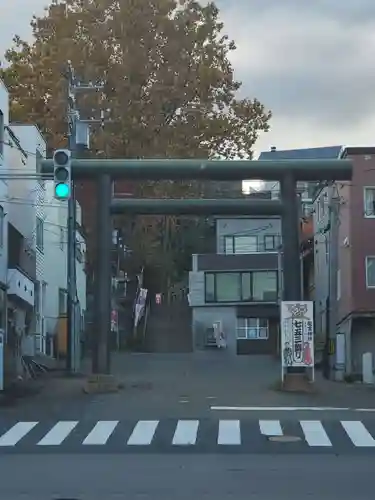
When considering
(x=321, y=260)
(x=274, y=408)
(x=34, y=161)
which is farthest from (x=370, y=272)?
(x=274, y=408)

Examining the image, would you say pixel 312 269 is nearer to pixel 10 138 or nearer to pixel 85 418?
pixel 10 138

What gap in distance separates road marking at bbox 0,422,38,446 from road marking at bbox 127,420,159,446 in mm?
2344

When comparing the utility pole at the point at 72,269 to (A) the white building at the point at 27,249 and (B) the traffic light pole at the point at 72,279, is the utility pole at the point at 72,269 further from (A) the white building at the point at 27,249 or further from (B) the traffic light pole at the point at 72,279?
(A) the white building at the point at 27,249

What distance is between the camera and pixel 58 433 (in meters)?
21.4

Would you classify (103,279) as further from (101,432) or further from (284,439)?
(284,439)

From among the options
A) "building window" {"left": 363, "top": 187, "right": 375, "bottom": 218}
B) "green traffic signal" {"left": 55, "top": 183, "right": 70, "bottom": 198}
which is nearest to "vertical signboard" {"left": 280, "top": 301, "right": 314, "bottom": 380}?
"green traffic signal" {"left": 55, "top": 183, "right": 70, "bottom": 198}

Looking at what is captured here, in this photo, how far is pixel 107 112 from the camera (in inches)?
1905

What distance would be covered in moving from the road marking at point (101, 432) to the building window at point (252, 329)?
129ft

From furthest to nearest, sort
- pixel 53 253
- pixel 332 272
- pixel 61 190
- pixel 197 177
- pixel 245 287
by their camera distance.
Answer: pixel 245 287
pixel 53 253
pixel 332 272
pixel 197 177
pixel 61 190

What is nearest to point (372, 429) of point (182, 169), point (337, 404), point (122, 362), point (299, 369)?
point (337, 404)

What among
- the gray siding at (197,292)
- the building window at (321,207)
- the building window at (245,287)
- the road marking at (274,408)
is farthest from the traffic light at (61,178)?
the building window at (245,287)

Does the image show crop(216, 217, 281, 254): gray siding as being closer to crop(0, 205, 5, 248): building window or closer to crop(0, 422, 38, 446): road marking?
crop(0, 205, 5, 248): building window

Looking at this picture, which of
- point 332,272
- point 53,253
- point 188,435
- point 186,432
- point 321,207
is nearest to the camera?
point 188,435
